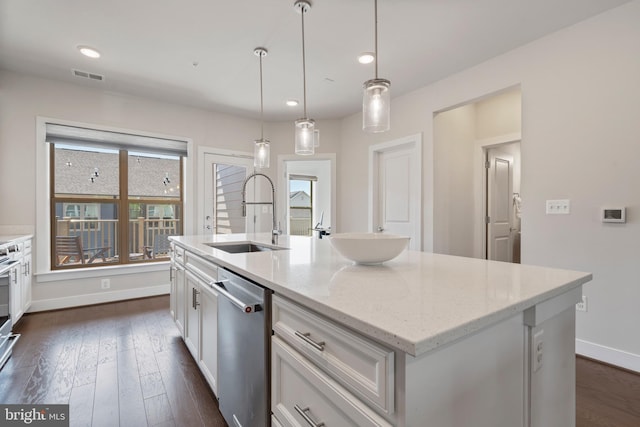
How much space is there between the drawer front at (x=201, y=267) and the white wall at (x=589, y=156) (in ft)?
8.69

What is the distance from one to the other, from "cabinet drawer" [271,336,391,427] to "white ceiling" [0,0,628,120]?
2314mm

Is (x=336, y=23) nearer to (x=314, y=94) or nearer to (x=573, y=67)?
(x=314, y=94)

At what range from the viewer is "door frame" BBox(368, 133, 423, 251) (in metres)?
3.70

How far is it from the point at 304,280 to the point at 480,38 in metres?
2.75

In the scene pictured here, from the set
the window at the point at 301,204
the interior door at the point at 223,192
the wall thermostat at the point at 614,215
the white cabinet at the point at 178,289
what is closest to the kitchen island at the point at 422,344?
the white cabinet at the point at 178,289

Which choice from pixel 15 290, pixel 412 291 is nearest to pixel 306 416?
pixel 412 291

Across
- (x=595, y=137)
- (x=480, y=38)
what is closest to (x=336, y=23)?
(x=480, y=38)

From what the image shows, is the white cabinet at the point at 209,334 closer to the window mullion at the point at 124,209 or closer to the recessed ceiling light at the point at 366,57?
the recessed ceiling light at the point at 366,57

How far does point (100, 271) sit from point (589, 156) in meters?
5.09

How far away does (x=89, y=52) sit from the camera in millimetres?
2822

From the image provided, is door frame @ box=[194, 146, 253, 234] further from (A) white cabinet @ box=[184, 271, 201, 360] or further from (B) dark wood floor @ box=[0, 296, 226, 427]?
(A) white cabinet @ box=[184, 271, 201, 360]

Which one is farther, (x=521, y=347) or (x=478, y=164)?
(x=478, y=164)

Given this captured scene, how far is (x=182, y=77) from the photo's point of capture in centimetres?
338

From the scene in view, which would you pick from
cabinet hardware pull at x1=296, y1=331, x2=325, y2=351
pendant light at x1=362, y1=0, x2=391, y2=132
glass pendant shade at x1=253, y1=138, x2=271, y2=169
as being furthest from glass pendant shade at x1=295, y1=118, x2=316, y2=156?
cabinet hardware pull at x1=296, y1=331, x2=325, y2=351
